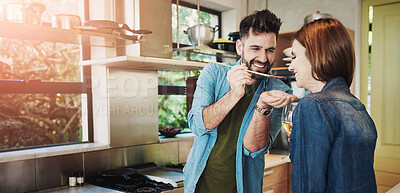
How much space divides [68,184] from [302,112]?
1.93 metres

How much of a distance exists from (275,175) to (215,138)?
4.95 ft

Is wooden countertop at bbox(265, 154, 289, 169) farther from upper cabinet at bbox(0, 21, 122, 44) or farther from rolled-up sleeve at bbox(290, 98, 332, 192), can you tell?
rolled-up sleeve at bbox(290, 98, 332, 192)

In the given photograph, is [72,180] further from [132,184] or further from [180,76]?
[180,76]

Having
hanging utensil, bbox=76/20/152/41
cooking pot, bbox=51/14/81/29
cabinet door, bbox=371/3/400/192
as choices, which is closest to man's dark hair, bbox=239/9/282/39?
hanging utensil, bbox=76/20/152/41

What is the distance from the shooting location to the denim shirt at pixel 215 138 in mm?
1536

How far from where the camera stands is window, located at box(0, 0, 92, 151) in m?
2.44

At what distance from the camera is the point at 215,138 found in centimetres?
158

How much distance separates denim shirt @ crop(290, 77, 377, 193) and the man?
1.54 feet

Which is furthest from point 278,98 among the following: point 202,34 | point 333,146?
point 202,34

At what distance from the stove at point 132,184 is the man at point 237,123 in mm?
620

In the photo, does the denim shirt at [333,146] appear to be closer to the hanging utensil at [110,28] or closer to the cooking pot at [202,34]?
the hanging utensil at [110,28]

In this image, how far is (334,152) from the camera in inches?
35.8

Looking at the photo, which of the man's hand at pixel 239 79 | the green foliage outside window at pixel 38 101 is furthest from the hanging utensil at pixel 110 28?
the green foliage outside window at pixel 38 101

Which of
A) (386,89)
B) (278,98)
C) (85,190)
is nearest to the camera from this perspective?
(278,98)
